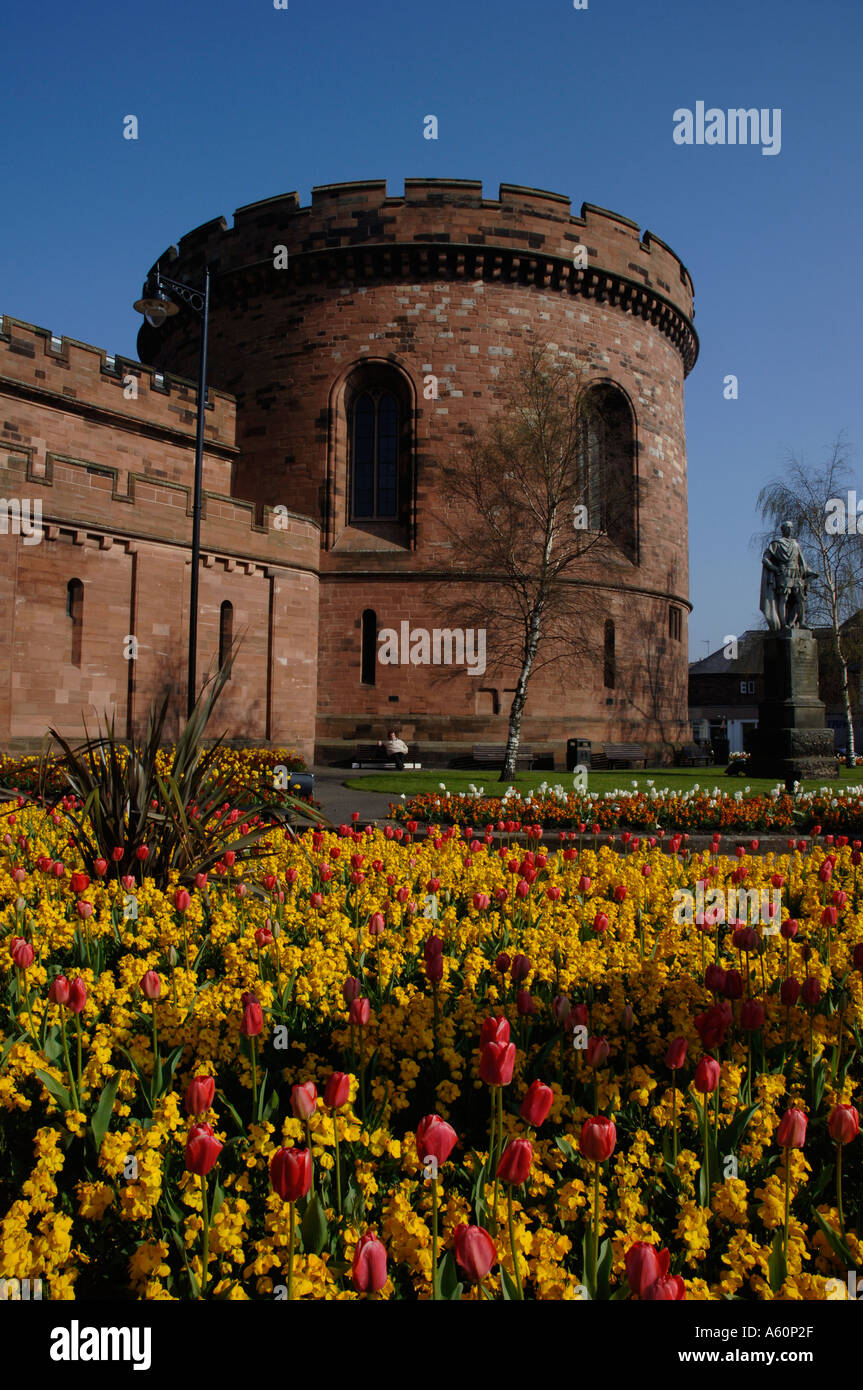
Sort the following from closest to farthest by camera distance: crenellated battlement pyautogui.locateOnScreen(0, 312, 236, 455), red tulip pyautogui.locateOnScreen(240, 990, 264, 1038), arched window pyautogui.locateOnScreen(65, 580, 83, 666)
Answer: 1. red tulip pyautogui.locateOnScreen(240, 990, 264, 1038)
2. arched window pyautogui.locateOnScreen(65, 580, 83, 666)
3. crenellated battlement pyautogui.locateOnScreen(0, 312, 236, 455)

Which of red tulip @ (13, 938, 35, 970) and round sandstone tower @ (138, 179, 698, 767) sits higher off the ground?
A: round sandstone tower @ (138, 179, 698, 767)

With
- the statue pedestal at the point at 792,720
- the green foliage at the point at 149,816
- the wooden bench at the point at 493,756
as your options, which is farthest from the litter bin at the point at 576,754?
the green foliage at the point at 149,816

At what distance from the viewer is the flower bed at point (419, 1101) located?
1875 millimetres

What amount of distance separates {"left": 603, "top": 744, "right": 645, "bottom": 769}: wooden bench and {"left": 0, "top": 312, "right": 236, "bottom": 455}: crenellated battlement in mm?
15071

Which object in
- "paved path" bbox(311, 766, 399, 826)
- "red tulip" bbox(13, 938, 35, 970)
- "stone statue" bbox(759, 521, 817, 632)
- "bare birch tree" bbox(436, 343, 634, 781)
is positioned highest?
"bare birch tree" bbox(436, 343, 634, 781)

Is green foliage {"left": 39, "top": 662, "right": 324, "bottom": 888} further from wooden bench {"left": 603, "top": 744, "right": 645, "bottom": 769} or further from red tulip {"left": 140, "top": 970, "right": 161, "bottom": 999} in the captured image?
wooden bench {"left": 603, "top": 744, "right": 645, "bottom": 769}

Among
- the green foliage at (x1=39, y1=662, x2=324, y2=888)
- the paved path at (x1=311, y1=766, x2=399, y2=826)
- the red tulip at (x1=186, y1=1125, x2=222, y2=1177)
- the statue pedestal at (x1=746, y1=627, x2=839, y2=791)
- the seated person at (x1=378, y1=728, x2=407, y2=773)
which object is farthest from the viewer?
the seated person at (x1=378, y1=728, x2=407, y2=773)

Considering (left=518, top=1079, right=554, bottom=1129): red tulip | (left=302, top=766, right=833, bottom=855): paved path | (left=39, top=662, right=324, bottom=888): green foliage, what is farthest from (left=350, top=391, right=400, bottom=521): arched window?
(left=518, top=1079, right=554, bottom=1129): red tulip

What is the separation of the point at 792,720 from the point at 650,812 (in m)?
9.34

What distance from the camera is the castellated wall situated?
55.5 ft

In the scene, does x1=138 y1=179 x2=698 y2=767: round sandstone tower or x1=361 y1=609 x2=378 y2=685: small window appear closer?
x1=138 y1=179 x2=698 y2=767: round sandstone tower

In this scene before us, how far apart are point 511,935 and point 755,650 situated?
197 feet

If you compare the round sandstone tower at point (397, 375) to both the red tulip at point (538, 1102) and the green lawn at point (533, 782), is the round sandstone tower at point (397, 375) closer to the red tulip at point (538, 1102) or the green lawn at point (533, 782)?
the green lawn at point (533, 782)
